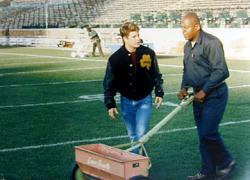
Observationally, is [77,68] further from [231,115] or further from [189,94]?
[189,94]

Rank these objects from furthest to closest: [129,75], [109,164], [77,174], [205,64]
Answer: [129,75]
[205,64]
[77,174]
[109,164]

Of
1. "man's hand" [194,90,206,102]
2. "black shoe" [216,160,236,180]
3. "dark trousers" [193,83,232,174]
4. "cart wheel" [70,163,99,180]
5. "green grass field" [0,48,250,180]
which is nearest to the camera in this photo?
"cart wheel" [70,163,99,180]

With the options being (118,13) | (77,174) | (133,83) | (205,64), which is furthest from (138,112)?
(118,13)

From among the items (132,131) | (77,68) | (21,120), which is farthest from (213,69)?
(77,68)

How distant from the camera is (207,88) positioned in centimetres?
655

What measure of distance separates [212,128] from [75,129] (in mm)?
4139

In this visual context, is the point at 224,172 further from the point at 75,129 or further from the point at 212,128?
the point at 75,129

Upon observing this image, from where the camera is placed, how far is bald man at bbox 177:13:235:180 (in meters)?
6.57

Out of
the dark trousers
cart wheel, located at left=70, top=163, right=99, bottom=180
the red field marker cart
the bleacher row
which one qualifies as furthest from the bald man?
the bleacher row

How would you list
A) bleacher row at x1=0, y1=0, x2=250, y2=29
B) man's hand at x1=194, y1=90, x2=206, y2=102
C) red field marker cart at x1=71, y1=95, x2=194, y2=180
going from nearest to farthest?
red field marker cart at x1=71, y1=95, x2=194, y2=180 → man's hand at x1=194, y1=90, x2=206, y2=102 → bleacher row at x1=0, y1=0, x2=250, y2=29

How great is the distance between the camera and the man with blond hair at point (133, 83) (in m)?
6.77

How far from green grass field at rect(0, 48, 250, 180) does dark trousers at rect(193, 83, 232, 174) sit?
343 mm

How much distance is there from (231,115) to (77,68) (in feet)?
38.9

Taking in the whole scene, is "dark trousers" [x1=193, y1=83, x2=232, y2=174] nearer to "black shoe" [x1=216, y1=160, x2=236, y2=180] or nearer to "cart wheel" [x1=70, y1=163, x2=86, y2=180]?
"black shoe" [x1=216, y1=160, x2=236, y2=180]
